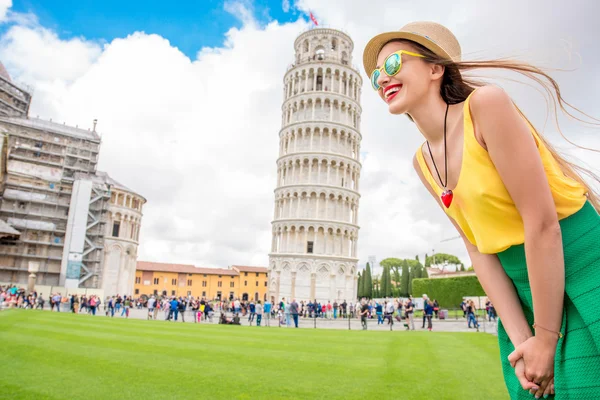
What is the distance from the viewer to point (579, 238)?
133 cm

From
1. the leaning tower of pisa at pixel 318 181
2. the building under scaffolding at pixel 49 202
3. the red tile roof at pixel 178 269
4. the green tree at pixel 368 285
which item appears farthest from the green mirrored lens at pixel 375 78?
the red tile roof at pixel 178 269

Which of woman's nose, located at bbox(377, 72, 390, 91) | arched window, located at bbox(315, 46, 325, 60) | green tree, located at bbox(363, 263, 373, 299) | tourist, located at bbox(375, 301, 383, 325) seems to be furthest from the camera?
green tree, located at bbox(363, 263, 373, 299)

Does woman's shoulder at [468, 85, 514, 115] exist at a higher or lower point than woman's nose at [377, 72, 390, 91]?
lower

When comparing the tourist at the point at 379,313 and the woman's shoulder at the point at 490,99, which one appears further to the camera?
the tourist at the point at 379,313

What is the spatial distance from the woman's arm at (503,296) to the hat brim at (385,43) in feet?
2.82

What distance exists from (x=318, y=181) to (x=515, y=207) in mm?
49085

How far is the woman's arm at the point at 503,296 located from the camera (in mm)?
1543

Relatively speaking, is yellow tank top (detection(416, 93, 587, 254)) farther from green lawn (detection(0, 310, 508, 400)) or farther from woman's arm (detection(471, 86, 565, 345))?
green lawn (detection(0, 310, 508, 400))

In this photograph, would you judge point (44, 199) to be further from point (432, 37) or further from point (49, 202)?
point (432, 37)

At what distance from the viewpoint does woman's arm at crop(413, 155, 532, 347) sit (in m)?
1.54

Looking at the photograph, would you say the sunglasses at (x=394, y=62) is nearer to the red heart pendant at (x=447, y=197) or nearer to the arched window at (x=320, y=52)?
the red heart pendant at (x=447, y=197)

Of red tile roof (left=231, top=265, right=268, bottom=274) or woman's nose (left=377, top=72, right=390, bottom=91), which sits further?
red tile roof (left=231, top=265, right=268, bottom=274)

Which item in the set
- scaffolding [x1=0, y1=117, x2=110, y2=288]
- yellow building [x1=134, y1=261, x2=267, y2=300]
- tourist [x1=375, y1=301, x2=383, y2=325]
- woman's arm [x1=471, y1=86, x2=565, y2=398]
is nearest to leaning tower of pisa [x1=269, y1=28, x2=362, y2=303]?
tourist [x1=375, y1=301, x2=383, y2=325]

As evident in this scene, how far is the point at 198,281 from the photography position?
87000mm
